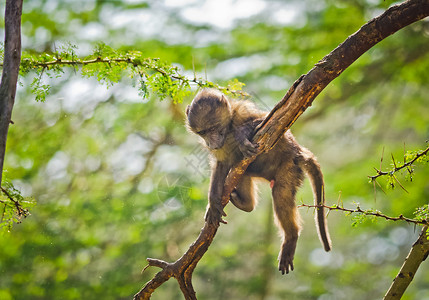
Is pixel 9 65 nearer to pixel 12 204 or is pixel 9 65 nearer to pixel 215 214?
pixel 12 204

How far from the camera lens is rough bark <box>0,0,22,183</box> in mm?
2105

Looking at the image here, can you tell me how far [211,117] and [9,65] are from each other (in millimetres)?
1807

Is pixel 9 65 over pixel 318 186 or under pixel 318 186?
under

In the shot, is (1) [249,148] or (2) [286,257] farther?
(2) [286,257]

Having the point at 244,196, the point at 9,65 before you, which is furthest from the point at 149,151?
the point at 9,65

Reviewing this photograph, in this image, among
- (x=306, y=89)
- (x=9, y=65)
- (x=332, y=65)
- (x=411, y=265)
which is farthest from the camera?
(x=411, y=265)

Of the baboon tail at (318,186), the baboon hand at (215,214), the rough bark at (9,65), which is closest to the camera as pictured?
the rough bark at (9,65)

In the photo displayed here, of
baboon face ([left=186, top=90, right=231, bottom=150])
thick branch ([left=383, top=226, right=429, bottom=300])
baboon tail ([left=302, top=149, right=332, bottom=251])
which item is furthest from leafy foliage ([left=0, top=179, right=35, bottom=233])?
thick branch ([left=383, top=226, right=429, bottom=300])

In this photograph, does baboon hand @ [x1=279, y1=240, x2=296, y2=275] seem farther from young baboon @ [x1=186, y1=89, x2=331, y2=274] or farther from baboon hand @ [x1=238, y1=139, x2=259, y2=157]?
baboon hand @ [x1=238, y1=139, x2=259, y2=157]

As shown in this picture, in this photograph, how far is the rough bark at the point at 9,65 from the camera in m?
2.11

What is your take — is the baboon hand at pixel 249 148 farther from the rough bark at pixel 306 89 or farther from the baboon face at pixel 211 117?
the baboon face at pixel 211 117

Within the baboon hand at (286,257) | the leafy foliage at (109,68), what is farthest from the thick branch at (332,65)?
the baboon hand at (286,257)

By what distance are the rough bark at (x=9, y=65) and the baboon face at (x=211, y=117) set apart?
175 centimetres

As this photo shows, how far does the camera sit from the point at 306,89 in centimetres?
262
